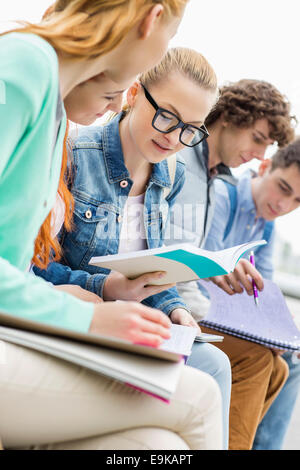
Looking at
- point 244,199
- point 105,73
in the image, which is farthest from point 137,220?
point 244,199

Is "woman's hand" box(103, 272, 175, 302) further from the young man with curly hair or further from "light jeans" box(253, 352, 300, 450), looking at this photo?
"light jeans" box(253, 352, 300, 450)

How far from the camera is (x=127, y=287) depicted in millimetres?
1115

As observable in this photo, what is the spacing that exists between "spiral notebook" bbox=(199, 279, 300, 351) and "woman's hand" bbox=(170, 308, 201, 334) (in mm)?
236

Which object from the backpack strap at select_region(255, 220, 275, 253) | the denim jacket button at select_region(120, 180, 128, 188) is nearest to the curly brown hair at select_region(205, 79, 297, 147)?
the backpack strap at select_region(255, 220, 275, 253)

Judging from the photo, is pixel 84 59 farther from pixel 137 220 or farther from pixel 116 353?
pixel 137 220

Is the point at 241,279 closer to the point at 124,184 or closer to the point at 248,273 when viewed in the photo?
the point at 248,273

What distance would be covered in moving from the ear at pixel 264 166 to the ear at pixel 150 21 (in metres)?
1.58

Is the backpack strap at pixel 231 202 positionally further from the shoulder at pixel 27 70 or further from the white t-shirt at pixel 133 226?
the shoulder at pixel 27 70

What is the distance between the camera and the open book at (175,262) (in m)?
0.92

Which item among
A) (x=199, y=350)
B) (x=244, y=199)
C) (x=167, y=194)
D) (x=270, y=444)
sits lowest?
(x=270, y=444)

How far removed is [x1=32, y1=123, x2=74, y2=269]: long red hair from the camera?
1.00 meters

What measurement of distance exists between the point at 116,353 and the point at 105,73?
1.60ft

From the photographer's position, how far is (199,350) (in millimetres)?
1171

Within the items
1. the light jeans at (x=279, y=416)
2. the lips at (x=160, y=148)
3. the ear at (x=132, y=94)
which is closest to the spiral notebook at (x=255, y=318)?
the light jeans at (x=279, y=416)
